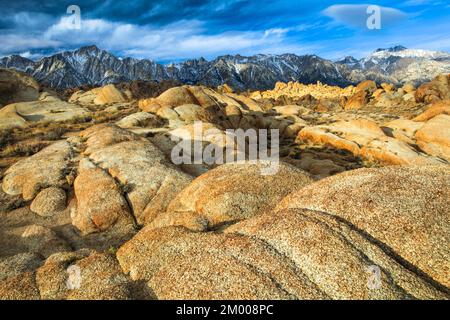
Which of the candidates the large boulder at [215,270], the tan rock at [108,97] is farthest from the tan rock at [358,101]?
the large boulder at [215,270]

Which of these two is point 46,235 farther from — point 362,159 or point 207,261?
point 362,159

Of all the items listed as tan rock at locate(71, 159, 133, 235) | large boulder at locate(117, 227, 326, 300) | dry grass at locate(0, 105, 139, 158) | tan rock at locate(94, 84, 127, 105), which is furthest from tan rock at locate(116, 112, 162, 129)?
tan rock at locate(94, 84, 127, 105)

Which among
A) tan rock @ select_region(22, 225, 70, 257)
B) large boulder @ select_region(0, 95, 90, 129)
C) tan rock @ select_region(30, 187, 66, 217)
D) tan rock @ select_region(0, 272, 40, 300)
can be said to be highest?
large boulder @ select_region(0, 95, 90, 129)

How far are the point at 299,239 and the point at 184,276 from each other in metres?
3.43

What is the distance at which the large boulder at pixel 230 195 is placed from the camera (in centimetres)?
1527

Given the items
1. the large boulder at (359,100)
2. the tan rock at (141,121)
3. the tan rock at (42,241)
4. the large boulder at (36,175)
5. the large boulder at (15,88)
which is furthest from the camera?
the large boulder at (359,100)

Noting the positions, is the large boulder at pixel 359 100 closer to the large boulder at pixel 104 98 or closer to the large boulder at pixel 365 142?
the large boulder at pixel 365 142

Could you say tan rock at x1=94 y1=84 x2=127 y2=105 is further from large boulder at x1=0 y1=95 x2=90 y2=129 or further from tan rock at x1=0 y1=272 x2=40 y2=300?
tan rock at x1=0 y1=272 x2=40 y2=300

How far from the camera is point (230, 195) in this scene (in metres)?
16.5

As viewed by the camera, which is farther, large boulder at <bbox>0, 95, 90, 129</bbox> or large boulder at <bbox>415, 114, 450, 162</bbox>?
large boulder at <bbox>0, 95, 90, 129</bbox>

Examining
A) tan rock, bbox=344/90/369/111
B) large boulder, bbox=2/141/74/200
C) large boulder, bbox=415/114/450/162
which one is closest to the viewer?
large boulder, bbox=2/141/74/200

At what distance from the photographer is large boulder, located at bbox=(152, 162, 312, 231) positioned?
601 inches
